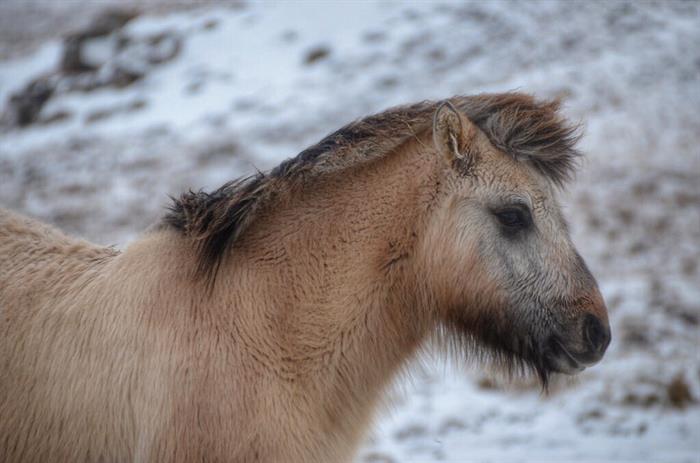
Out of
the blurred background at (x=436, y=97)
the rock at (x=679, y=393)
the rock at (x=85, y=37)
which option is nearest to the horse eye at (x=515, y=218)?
the blurred background at (x=436, y=97)

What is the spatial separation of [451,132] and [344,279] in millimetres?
1017

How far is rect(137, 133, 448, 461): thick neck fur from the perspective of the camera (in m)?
3.45

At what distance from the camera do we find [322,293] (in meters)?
3.64

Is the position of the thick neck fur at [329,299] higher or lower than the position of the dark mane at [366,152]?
lower

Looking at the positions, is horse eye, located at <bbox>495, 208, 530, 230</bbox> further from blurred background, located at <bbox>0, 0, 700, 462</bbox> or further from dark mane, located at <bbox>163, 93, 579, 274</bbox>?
blurred background, located at <bbox>0, 0, 700, 462</bbox>

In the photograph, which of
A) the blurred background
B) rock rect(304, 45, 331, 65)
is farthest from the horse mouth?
rock rect(304, 45, 331, 65)

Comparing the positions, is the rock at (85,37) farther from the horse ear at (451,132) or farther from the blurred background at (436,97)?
the horse ear at (451,132)

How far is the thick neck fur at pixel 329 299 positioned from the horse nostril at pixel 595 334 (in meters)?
0.86

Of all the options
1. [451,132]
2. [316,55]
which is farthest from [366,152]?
[316,55]

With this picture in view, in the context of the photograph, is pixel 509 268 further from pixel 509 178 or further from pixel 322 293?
pixel 322 293

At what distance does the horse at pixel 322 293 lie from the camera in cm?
344

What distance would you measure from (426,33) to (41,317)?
715 inches

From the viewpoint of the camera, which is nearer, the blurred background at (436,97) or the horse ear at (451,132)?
the horse ear at (451,132)

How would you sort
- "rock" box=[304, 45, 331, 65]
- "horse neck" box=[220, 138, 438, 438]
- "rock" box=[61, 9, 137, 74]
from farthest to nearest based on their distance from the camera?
"rock" box=[61, 9, 137, 74] → "rock" box=[304, 45, 331, 65] → "horse neck" box=[220, 138, 438, 438]
